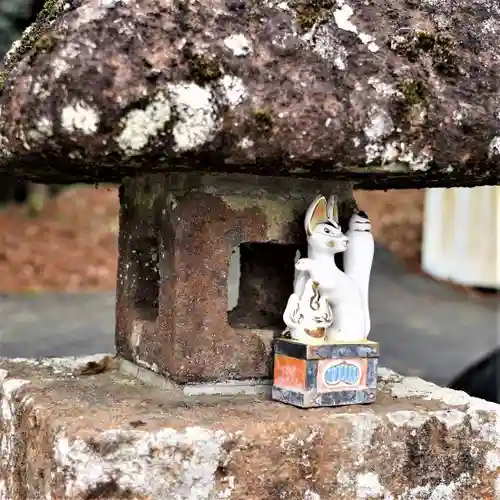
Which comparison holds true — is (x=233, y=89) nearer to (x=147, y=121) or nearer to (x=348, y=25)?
(x=147, y=121)

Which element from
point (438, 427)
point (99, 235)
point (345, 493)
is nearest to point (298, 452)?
point (345, 493)

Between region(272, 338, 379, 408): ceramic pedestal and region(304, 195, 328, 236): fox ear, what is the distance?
0.31 meters

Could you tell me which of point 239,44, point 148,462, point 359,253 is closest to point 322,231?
point 359,253

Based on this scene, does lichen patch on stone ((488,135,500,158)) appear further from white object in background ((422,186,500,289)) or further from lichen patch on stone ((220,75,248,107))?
→ white object in background ((422,186,500,289))

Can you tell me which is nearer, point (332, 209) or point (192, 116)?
point (192, 116)

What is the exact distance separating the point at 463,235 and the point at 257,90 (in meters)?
7.53

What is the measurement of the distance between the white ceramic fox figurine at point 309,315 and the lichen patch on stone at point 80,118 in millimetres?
755

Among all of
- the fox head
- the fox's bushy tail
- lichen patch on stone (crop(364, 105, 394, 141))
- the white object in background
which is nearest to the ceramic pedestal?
A: the fox's bushy tail

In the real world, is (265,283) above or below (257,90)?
below

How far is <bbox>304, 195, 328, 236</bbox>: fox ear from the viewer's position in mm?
2420

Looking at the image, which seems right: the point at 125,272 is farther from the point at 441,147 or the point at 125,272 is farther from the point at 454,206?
the point at 454,206

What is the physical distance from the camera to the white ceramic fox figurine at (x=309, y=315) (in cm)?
238

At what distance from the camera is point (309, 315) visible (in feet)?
7.83

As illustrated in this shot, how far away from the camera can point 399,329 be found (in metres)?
8.19
